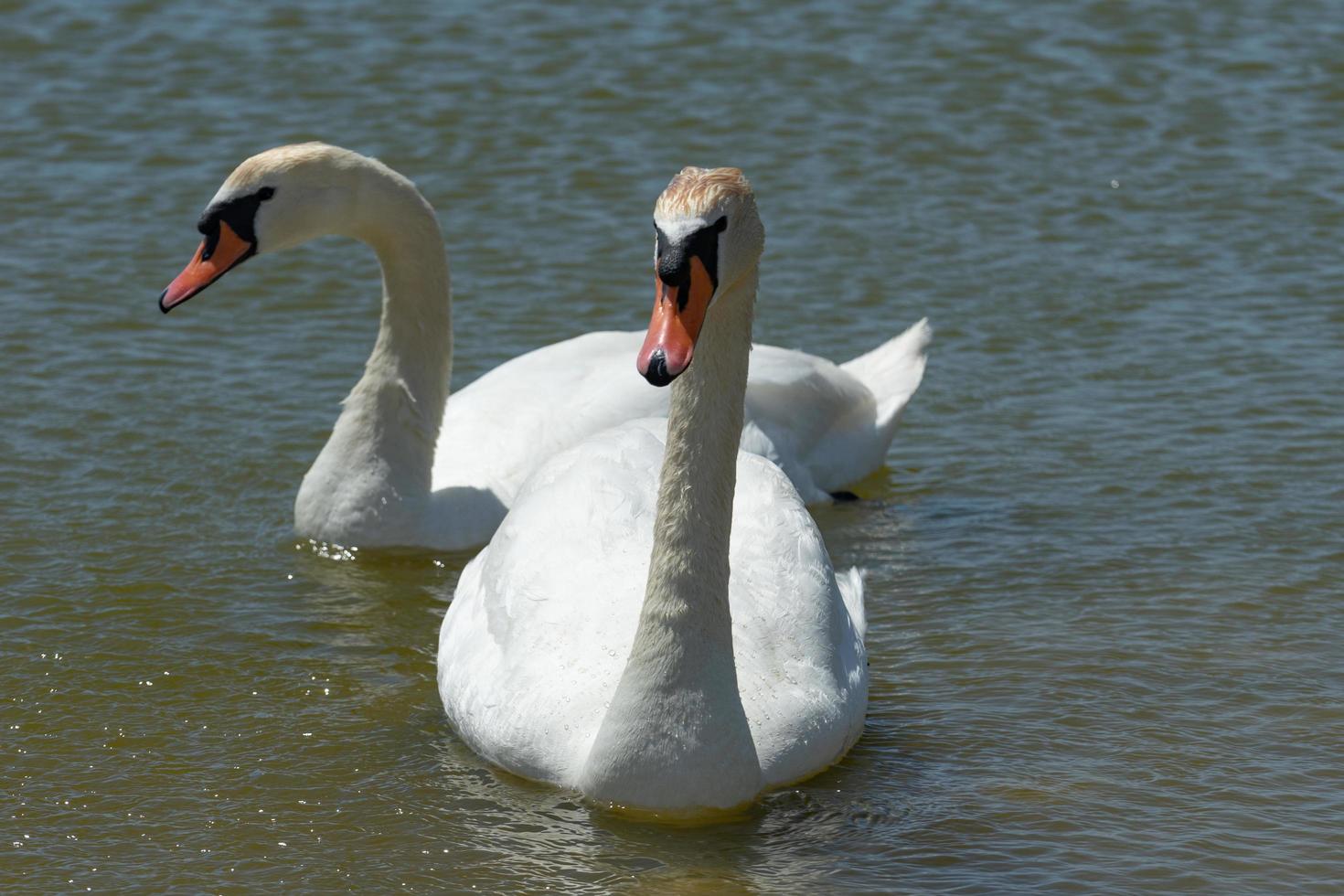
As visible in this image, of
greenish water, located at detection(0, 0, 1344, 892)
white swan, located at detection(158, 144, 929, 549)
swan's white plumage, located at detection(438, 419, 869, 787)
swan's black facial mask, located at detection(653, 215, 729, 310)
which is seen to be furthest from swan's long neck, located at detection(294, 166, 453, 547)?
swan's black facial mask, located at detection(653, 215, 729, 310)

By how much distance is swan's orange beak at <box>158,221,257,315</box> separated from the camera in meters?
8.16

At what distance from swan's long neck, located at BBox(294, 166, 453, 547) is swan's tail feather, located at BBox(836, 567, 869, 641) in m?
1.90

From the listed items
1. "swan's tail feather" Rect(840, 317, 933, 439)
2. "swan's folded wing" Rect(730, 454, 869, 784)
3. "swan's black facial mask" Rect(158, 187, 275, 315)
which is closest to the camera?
"swan's folded wing" Rect(730, 454, 869, 784)

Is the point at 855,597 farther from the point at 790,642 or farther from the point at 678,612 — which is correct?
the point at 678,612

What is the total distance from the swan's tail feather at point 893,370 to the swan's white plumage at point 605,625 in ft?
7.74

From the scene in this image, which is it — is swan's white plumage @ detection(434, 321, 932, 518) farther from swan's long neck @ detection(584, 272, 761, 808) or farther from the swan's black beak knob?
the swan's black beak knob

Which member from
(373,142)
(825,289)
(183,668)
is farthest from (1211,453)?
(373,142)

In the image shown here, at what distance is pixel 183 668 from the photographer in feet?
24.5

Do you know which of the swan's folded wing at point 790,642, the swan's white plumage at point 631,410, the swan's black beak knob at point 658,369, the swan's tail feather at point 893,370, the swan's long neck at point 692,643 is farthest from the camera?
the swan's tail feather at point 893,370

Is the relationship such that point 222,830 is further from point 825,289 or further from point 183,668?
point 825,289

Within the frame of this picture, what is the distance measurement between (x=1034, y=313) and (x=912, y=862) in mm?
5402

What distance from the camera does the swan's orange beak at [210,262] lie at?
Answer: 8164mm

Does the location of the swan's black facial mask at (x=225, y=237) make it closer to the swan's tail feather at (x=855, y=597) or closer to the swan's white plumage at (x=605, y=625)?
the swan's white plumage at (x=605, y=625)

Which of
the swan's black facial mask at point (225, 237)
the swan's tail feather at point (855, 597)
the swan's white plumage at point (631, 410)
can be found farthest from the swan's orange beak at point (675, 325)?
the swan's black facial mask at point (225, 237)
